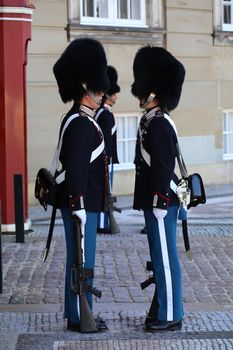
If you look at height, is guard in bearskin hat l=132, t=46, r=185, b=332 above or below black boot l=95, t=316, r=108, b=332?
above

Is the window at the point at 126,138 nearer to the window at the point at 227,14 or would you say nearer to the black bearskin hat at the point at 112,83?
the window at the point at 227,14

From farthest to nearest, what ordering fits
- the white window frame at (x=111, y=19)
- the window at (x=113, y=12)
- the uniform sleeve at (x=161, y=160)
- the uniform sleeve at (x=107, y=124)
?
the window at (x=113, y=12) → the white window frame at (x=111, y=19) → the uniform sleeve at (x=107, y=124) → the uniform sleeve at (x=161, y=160)

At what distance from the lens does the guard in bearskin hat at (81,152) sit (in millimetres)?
6438

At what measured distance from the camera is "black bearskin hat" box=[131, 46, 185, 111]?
679 centimetres

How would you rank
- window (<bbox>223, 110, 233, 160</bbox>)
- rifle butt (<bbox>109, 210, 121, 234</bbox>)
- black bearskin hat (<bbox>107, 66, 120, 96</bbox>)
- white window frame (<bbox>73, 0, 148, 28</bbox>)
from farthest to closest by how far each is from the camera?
window (<bbox>223, 110, 233, 160</bbox>)
white window frame (<bbox>73, 0, 148, 28</bbox>)
black bearskin hat (<bbox>107, 66, 120, 96</bbox>)
rifle butt (<bbox>109, 210, 121, 234</bbox>)

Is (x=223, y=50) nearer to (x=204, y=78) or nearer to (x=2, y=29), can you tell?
(x=204, y=78)

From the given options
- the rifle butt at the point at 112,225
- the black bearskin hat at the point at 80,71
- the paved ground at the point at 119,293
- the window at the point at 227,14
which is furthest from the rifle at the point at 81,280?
the window at the point at 227,14

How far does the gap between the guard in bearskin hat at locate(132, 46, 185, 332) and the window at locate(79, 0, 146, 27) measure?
8.35m

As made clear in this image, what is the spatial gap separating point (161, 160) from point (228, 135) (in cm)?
1141

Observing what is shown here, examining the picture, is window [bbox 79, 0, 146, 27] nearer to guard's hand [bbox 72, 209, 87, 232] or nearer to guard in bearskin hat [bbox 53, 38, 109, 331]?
guard in bearskin hat [bbox 53, 38, 109, 331]

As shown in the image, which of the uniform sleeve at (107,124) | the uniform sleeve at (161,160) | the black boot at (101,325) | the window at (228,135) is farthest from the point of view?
the window at (228,135)

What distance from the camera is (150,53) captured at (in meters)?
6.90

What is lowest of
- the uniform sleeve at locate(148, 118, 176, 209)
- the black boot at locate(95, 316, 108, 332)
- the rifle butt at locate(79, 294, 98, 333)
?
the black boot at locate(95, 316, 108, 332)

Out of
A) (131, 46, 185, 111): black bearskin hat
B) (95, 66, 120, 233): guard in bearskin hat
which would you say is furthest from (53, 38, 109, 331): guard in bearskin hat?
(95, 66, 120, 233): guard in bearskin hat
